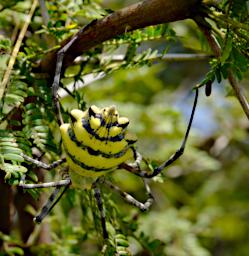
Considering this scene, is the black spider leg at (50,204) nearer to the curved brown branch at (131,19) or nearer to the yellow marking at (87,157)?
the yellow marking at (87,157)

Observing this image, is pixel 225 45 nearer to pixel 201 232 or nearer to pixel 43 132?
pixel 43 132

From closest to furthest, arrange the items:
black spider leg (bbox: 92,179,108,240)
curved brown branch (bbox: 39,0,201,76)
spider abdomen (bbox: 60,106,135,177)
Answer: curved brown branch (bbox: 39,0,201,76) < spider abdomen (bbox: 60,106,135,177) < black spider leg (bbox: 92,179,108,240)

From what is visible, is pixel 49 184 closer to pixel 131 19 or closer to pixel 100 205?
pixel 100 205

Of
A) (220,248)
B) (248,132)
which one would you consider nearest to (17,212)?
(248,132)

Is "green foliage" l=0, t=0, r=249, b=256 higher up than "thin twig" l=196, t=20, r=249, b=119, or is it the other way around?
"thin twig" l=196, t=20, r=249, b=119

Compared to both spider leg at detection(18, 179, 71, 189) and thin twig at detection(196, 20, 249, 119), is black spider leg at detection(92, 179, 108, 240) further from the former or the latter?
thin twig at detection(196, 20, 249, 119)

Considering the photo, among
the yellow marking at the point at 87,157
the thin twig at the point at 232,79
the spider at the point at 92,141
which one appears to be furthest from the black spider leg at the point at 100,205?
the thin twig at the point at 232,79

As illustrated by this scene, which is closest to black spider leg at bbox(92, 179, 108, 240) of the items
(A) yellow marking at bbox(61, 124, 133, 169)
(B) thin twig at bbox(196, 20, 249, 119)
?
(A) yellow marking at bbox(61, 124, 133, 169)

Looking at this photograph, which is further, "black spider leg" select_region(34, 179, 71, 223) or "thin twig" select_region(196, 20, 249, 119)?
"black spider leg" select_region(34, 179, 71, 223)

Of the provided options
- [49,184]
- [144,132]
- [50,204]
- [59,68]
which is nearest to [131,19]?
[59,68]
